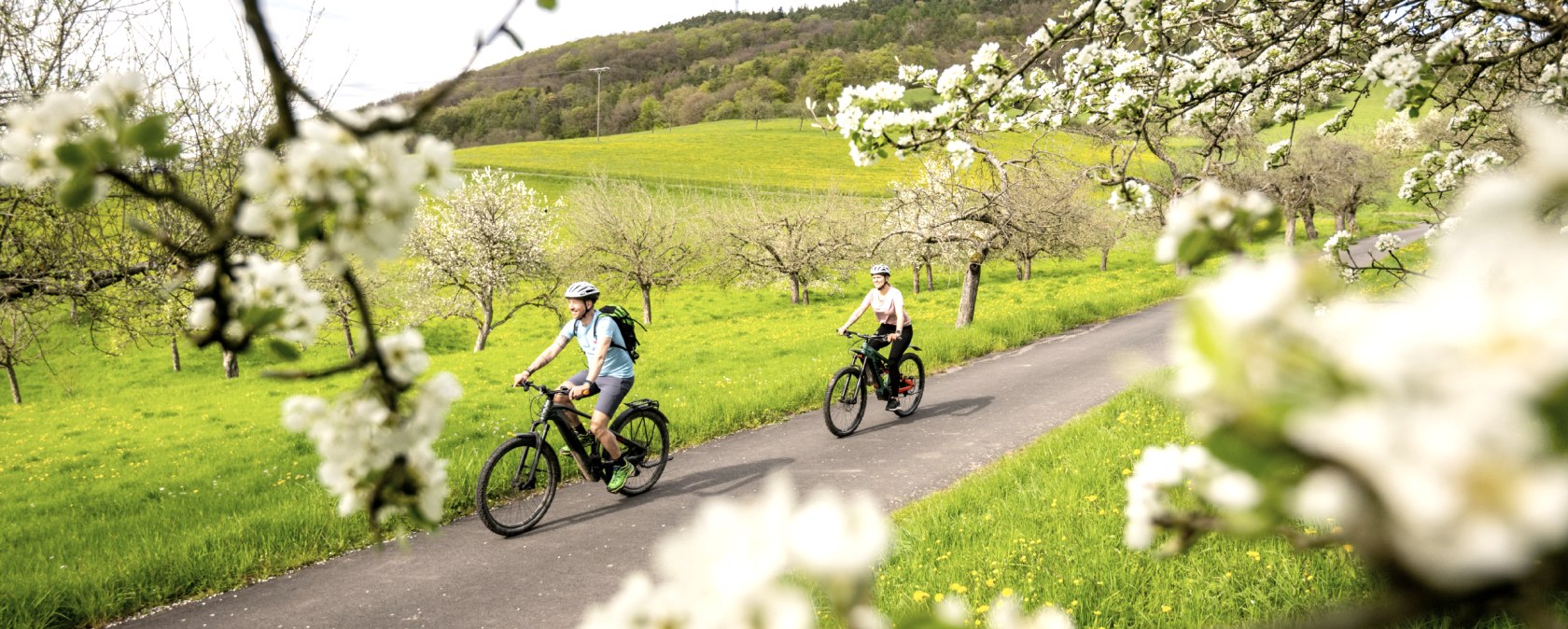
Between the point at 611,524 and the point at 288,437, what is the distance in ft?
28.7

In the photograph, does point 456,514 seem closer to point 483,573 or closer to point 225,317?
point 483,573

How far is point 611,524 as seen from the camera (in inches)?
293

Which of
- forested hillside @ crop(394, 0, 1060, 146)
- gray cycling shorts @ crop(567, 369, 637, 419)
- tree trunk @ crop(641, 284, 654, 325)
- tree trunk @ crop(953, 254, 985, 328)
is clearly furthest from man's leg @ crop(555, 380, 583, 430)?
forested hillside @ crop(394, 0, 1060, 146)

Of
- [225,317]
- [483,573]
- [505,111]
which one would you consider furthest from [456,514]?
[505,111]

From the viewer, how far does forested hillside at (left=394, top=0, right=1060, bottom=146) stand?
80062 mm

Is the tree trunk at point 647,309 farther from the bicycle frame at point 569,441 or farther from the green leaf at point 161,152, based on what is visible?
the green leaf at point 161,152

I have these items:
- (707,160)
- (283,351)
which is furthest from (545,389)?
(707,160)

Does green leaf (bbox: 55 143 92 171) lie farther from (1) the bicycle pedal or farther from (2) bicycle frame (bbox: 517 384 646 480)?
(1) the bicycle pedal

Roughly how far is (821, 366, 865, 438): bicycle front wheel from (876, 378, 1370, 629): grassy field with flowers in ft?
9.71

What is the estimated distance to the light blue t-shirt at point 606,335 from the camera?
747 centimetres

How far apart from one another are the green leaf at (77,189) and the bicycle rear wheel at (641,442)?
6813 millimetres

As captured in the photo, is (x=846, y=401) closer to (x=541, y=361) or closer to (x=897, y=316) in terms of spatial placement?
(x=897, y=316)

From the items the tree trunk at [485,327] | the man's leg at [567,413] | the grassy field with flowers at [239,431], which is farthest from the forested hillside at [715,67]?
the man's leg at [567,413]

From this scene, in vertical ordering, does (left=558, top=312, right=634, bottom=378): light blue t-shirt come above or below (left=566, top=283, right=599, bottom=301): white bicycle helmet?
below
